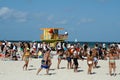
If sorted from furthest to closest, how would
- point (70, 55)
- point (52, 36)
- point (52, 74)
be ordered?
point (52, 36) → point (70, 55) → point (52, 74)

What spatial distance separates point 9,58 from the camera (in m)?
23.5

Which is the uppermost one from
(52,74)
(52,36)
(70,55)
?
(52,36)

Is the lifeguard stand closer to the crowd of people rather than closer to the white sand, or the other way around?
the crowd of people

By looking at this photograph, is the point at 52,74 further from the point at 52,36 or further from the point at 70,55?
the point at 52,36

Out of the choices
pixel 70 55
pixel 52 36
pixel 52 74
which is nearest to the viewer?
pixel 52 74

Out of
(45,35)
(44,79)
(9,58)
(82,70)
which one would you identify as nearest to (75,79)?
(44,79)

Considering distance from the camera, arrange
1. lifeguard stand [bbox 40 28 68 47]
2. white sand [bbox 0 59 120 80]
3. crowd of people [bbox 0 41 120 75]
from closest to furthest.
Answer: white sand [bbox 0 59 120 80], crowd of people [bbox 0 41 120 75], lifeguard stand [bbox 40 28 68 47]

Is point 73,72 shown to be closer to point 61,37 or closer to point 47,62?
point 47,62

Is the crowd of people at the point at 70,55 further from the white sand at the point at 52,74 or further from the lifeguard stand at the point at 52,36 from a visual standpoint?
the lifeguard stand at the point at 52,36

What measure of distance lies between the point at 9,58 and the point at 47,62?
27.8 ft

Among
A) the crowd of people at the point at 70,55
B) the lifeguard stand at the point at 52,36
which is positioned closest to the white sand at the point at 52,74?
the crowd of people at the point at 70,55

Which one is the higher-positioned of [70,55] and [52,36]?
[52,36]

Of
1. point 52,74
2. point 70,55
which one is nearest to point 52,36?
point 70,55

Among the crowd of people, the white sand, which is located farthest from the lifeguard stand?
the white sand
